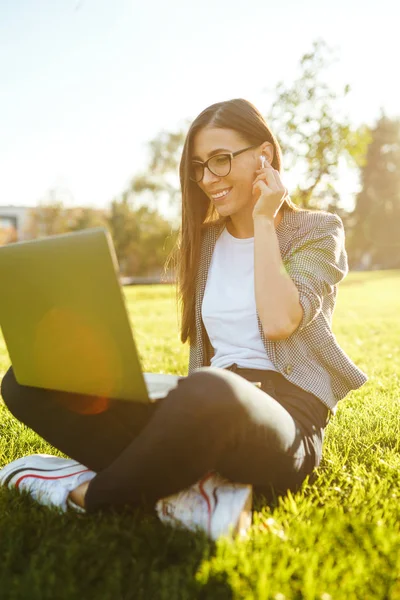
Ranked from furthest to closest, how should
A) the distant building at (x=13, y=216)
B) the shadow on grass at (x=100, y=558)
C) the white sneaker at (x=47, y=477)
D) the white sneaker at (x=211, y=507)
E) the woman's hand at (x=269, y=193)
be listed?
the distant building at (x=13, y=216), the woman's hand at (x=269, y=193), the white sneaker at (x=47, y=477), the white sneaker at (x=211, y=507), the shadow on grass at (x=100, y=558)

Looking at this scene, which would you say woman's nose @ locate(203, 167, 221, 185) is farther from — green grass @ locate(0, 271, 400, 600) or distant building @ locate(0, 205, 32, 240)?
distant building @ locate(0, 205, 32, 240)

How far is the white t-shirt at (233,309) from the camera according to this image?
2.66 m

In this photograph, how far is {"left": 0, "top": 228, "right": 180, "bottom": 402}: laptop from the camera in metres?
1.77

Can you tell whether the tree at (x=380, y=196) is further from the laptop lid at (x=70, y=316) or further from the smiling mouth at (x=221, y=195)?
the laptop lid at (x=70, y=316)

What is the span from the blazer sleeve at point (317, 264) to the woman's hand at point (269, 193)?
0.70 feet

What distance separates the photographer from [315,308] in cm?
247

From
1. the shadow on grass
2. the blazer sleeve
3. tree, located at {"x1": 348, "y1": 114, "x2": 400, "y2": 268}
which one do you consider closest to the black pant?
the shadow on grass

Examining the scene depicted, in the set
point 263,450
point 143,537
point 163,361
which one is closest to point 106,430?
point 143,537

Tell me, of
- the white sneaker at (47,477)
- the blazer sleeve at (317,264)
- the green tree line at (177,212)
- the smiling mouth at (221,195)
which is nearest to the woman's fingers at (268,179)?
A: the smiling mouth at (221,195)

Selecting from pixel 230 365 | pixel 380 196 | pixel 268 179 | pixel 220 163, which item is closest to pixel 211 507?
pixel 230 365

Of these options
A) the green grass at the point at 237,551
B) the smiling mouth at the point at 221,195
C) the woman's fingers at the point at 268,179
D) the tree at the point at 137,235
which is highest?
the woman's fingers at the point at 268,179

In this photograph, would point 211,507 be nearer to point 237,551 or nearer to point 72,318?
point 237,551

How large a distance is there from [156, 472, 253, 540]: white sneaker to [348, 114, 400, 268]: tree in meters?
50.5

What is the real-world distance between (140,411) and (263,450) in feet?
1.56
